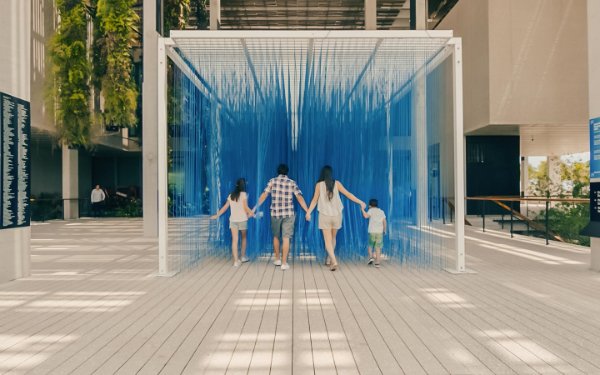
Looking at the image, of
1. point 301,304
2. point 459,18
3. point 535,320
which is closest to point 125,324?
point 301,304

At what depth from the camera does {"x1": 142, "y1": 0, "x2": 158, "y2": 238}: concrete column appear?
37.2ft

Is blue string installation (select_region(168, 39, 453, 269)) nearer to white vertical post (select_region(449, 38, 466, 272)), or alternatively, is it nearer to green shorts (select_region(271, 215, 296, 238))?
white vertical post (select_region(449, 38, 466, 272))

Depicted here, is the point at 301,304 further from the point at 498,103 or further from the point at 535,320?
the point at 498,103

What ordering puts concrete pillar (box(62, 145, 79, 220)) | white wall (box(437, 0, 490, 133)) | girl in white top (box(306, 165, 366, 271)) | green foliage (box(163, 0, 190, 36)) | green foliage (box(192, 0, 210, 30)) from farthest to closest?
Answer: concrete pillar (box(62, 145, 79, 220)) < green foliage (box(192, 0, 210, 30)) < white wall (box(437, 0, 490, 133)) < green foliage (box(163, 0, 190, 36)) < girl in white top (box(306, 165, 366, 271))

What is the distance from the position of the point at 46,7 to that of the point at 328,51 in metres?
13.4

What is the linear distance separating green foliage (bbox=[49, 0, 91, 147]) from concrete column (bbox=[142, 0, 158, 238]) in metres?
4.16

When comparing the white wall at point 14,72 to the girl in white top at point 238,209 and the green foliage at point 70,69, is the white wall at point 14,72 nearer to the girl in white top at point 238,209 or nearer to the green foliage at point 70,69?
the girl in white top at point 238,209

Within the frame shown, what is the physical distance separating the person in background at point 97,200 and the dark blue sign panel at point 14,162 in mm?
13640

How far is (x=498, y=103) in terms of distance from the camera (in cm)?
1448

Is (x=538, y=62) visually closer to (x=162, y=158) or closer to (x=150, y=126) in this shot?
(x=150, y=126)

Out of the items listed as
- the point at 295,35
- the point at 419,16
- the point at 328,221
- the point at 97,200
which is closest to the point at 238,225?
the point at 328,221

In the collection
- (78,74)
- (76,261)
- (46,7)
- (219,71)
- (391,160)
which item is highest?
(46,7)

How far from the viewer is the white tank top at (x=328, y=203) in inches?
254

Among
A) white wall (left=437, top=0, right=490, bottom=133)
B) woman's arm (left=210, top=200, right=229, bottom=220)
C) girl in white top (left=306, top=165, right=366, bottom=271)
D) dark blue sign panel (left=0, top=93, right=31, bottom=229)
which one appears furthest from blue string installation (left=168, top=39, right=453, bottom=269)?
white wall (left=437, top=0, right=490, bottom=133)
